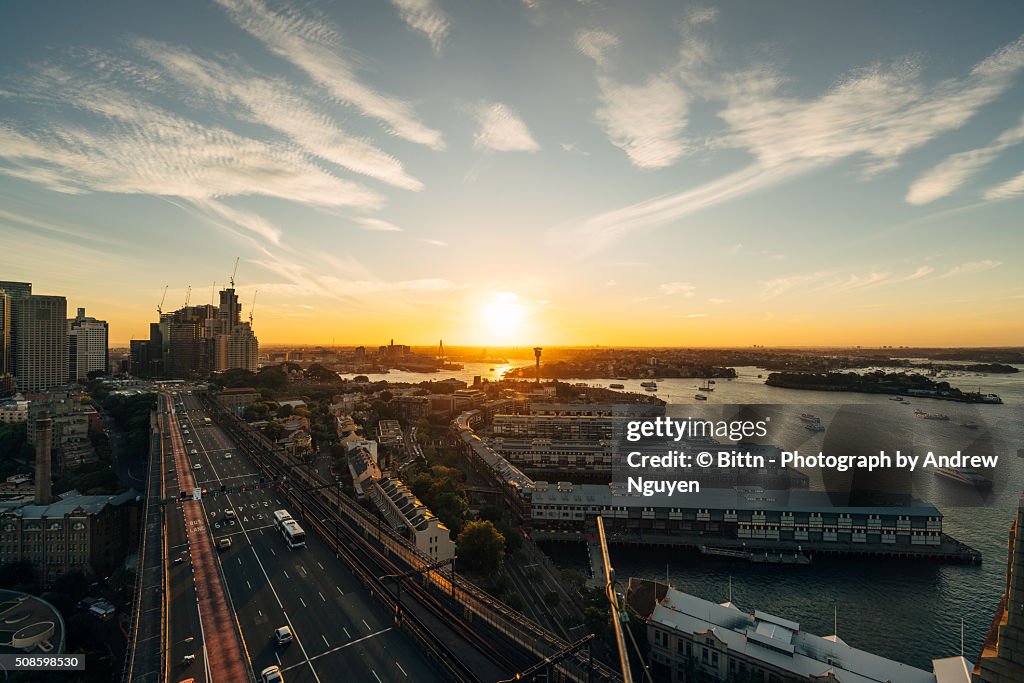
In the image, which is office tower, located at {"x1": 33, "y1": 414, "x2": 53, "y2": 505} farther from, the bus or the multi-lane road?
the bus

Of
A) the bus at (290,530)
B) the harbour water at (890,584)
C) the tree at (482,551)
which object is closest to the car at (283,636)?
the bus at (290,530)

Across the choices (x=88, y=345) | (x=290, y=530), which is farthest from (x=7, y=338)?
(x=290, y=530)

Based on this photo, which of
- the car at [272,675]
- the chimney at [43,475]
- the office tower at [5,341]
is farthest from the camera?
the office tower at [5,341]

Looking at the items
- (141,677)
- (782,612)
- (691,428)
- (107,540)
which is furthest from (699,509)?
(107,540)

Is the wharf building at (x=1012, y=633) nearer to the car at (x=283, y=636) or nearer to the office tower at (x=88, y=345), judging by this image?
the car at (x=283, y=636)

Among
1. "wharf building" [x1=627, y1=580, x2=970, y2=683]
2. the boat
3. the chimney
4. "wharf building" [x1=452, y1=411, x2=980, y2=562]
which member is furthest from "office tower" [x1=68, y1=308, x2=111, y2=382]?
the boat
